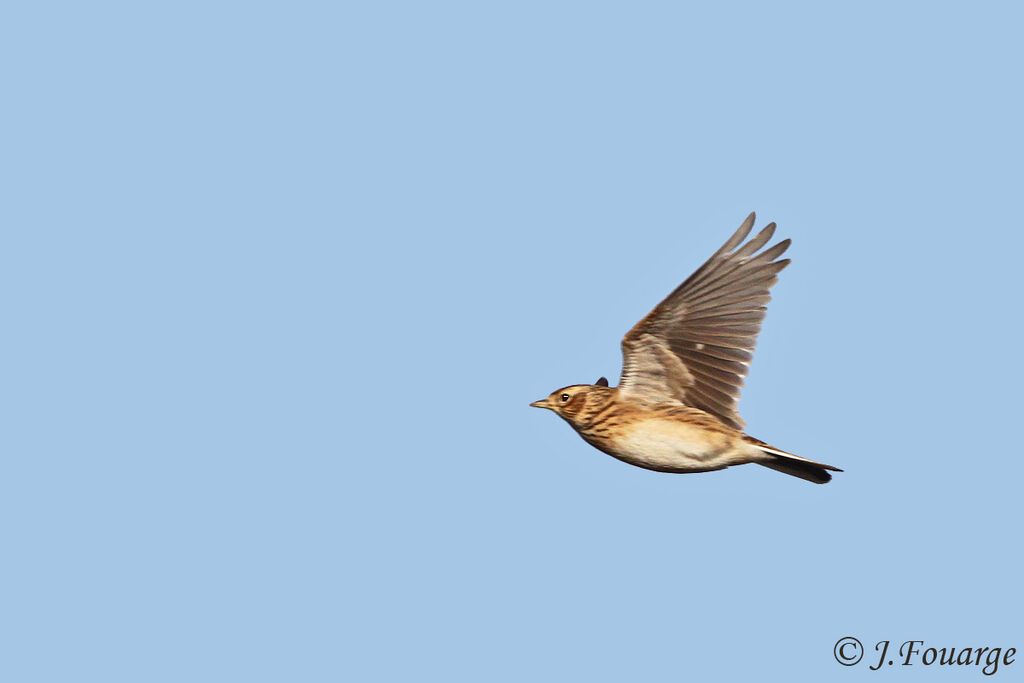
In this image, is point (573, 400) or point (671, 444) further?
point (573, 400)

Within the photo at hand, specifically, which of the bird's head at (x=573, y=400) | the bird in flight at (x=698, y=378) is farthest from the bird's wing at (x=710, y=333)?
the bird's head at (x=573, y=400)

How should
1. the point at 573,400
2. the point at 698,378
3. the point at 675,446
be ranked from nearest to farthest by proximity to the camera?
the point at 675,446, the point at 698,378, the point at 573,400

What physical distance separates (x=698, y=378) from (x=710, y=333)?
17.9 inches

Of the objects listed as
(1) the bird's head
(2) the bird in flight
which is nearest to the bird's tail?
(2) the bird in flight

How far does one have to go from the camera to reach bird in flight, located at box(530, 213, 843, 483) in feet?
47.0

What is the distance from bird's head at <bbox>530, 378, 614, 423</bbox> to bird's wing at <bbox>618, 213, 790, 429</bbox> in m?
0.29

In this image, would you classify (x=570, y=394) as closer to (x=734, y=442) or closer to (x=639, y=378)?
(x=639, y=378)

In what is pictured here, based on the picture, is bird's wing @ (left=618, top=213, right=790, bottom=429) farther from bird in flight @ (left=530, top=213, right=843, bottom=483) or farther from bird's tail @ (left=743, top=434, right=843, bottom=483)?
bird's tail @ (left=743, top=434, right=843, bottom=483)

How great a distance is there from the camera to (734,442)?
14414mm

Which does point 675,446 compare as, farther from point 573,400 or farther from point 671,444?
point 573,400

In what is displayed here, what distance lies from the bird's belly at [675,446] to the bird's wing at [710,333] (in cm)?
33

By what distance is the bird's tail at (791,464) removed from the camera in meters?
14.4

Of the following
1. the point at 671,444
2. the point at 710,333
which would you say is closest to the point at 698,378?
the point at 710,333

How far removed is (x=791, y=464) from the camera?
47.9 ft
